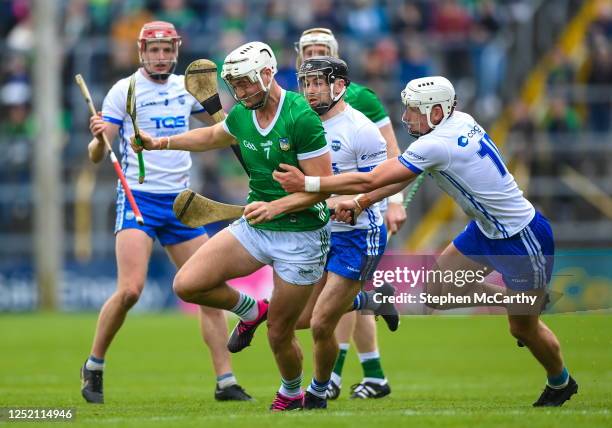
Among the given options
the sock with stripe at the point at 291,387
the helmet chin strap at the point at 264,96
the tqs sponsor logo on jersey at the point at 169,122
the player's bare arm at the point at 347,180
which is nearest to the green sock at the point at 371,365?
the sock with stripe at the point at 291,387

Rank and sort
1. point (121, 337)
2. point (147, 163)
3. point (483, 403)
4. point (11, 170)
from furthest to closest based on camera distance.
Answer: point (11, 170) < point (121, 337) < point (147, 163) < point (483, 403)

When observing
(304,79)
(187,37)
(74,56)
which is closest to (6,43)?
(74,56)

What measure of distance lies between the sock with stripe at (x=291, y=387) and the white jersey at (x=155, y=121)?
89.0 inches

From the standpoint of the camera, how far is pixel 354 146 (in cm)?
987

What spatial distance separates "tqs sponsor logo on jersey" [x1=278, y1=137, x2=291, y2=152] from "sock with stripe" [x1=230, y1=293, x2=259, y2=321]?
1.27 metres

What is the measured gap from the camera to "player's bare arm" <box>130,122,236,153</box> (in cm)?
938

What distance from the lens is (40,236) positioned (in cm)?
A: 2239

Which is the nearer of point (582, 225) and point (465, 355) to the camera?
point (465, 355)

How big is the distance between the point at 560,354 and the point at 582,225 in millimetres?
12692

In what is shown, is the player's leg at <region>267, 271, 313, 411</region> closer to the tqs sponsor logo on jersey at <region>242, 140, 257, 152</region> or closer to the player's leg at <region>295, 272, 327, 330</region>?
the player's leg at <region>295, 272, 327, 330</region>

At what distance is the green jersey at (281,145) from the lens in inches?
345

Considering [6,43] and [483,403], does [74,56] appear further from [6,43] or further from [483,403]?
[483,403]

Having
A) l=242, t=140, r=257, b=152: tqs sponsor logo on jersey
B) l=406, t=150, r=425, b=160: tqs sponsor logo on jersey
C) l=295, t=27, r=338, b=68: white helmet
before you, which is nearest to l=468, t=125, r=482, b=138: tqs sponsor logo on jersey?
l=406, t=150, r=425, b=160: tqs sponsor logo on jersey

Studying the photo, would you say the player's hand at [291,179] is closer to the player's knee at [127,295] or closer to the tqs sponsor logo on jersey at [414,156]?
the tqs sponsor logo on jersey at [414,156]
